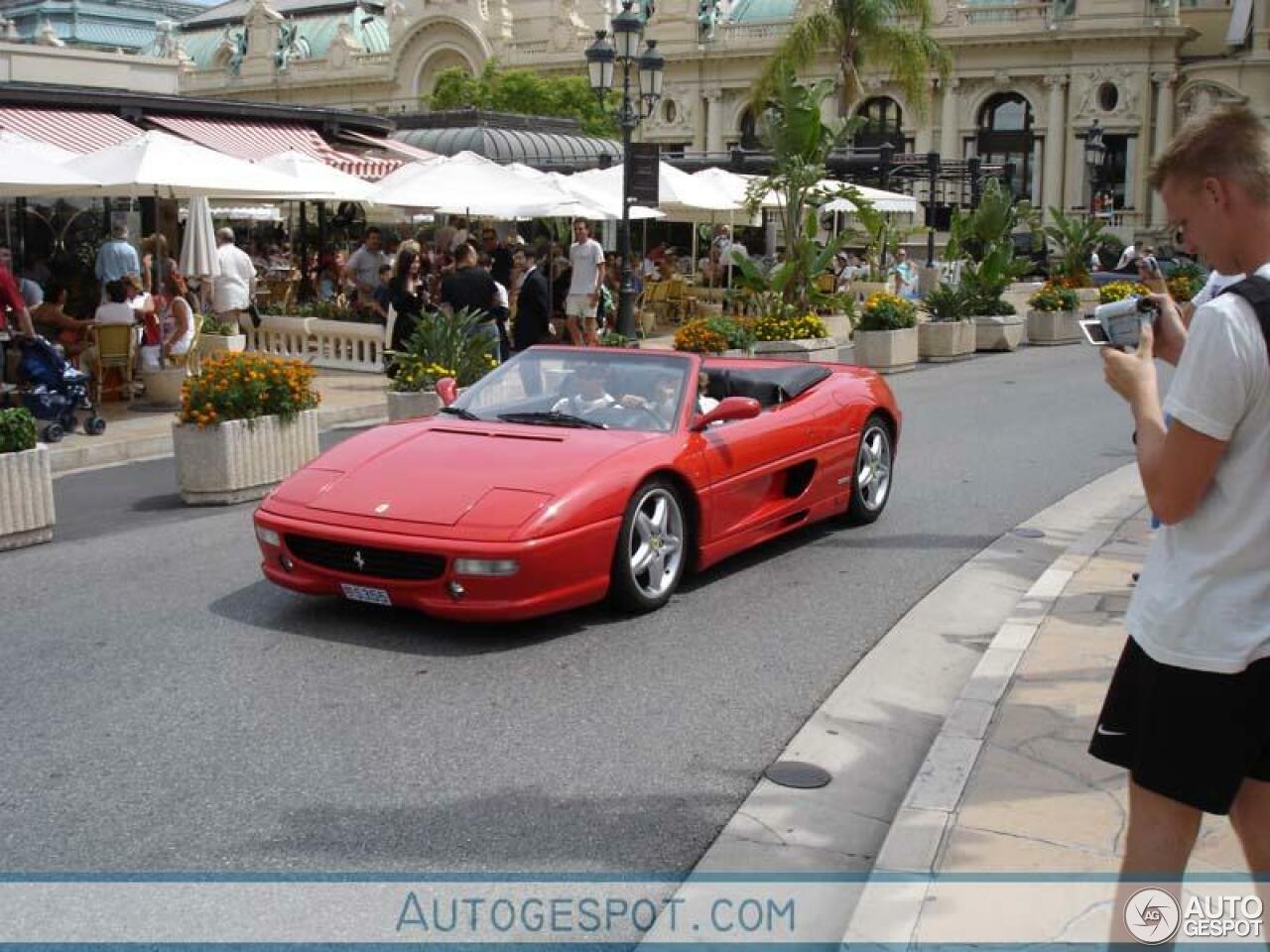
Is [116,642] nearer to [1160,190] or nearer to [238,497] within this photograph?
[238,497]

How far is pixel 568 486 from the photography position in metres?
6.65

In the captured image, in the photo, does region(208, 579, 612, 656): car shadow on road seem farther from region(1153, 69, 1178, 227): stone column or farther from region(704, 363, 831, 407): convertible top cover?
region(1153, 69, 1178, 227): stone column

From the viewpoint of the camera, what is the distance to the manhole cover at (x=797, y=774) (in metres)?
5.09

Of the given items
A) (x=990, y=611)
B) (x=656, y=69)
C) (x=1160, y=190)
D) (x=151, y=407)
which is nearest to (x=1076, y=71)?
(x=656, y=69)

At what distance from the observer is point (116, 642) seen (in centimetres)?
666

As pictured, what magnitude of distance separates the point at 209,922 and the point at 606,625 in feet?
10.8

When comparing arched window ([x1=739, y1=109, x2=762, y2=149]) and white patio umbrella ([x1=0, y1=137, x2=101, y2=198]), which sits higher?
arched window ([x1=739, y1=109, x2=762, y2=149])

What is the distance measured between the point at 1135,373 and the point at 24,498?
7.61 m

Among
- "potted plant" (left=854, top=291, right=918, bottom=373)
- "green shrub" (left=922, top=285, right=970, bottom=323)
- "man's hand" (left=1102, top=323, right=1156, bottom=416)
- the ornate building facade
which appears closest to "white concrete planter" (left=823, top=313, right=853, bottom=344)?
"green shrub" (left=922, top=285, right=970, bottom=323)

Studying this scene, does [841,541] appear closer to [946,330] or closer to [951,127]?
[946,330]

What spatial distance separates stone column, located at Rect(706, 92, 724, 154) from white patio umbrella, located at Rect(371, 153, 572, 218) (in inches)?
1999

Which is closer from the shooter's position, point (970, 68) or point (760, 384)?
point (760, 384)

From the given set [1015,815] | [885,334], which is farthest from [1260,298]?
[885,334]

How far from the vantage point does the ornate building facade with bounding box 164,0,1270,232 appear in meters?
61.9
